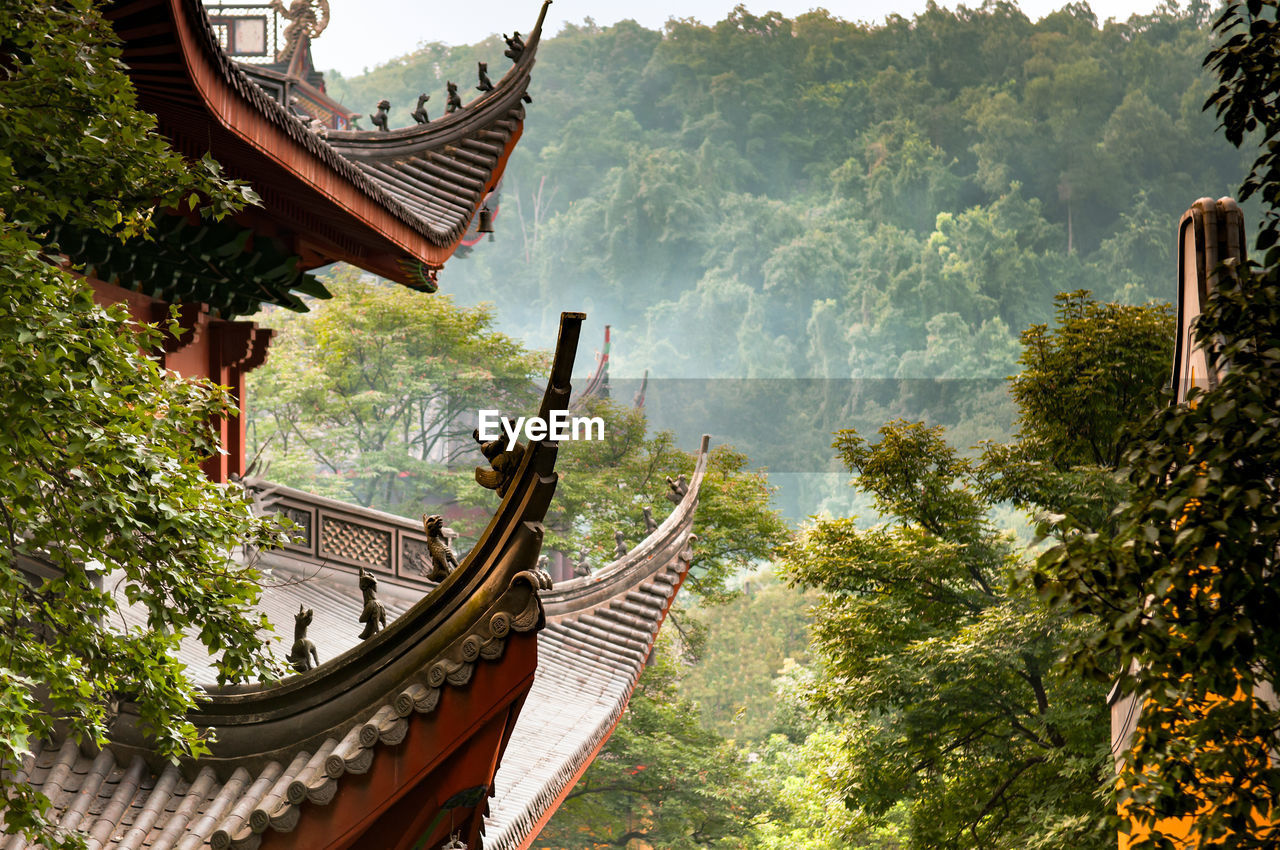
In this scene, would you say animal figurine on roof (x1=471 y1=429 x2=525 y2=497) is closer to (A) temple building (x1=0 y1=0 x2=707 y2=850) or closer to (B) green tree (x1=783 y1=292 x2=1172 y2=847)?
(A) temple building (x1=0 y1=0 x2=707 y2=850)

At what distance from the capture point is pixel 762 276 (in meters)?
50.9

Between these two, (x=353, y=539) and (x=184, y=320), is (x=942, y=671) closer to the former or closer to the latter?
(x=353, y=539)

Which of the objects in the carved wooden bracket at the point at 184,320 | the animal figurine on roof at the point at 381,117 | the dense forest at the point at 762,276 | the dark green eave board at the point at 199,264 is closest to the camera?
the dark green eave board at the point at 199,264

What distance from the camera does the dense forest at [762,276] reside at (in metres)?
20.8

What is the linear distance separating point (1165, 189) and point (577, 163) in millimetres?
25453

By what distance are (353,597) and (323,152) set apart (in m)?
2.77

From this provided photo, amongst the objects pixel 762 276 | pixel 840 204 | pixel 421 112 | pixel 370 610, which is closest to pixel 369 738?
pixel 370 610

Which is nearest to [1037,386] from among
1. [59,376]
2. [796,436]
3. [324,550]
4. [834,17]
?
[324,550]

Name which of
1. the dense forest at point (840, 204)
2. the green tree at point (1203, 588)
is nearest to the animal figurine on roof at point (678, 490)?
the green tree at point (1203, 588)

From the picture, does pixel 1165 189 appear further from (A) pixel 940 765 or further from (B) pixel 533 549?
(B) pixel 533 549

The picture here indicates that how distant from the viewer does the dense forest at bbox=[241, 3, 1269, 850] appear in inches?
819

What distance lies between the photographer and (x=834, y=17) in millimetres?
59375

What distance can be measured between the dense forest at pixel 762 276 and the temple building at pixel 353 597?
277 inches

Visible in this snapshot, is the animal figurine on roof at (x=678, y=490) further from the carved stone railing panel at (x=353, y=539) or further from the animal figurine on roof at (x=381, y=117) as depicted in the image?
the animal figurine on roof at (x=381, y=117)
